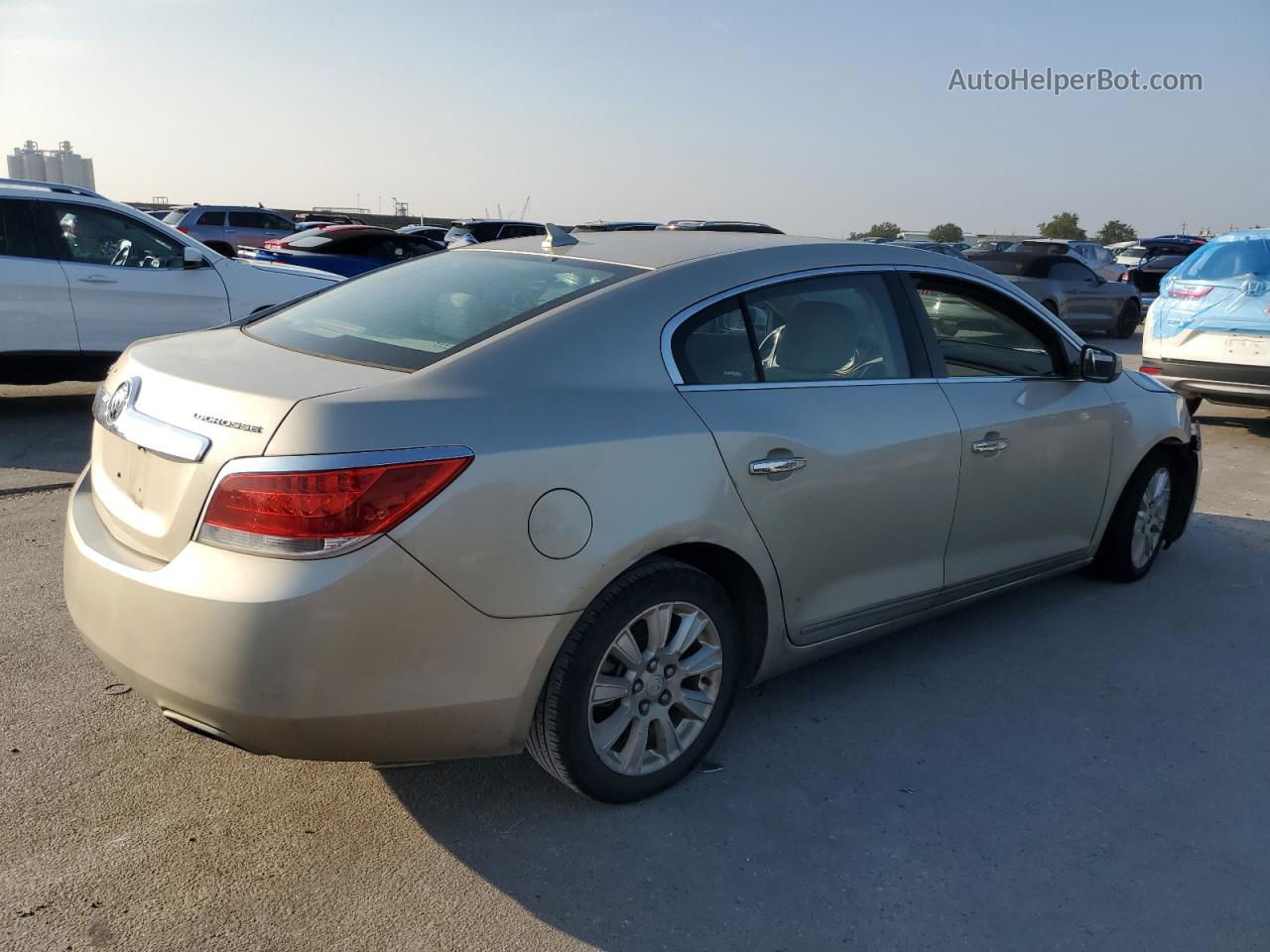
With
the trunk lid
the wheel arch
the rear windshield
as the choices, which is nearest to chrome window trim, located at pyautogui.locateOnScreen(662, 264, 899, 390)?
the rear windshield

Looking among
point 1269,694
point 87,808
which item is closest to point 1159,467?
point 1269,694

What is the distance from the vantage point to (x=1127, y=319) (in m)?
18.3

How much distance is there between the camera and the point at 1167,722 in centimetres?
397

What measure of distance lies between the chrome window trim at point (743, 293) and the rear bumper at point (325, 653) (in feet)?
2.69

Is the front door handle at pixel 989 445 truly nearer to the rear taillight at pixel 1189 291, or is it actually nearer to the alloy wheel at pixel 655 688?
the alloy wheel at pixel 655 688

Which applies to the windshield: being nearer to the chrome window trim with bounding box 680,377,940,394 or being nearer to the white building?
the chrome window trim with bounding box 680,377,940,394

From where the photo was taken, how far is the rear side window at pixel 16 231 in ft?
26.8

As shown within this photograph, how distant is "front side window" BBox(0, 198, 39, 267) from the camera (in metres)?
8.16

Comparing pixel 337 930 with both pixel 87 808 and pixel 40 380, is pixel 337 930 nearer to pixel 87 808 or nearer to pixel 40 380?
pixel 87 808

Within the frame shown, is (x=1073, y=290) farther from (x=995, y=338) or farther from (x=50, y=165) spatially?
(x=50, y=165)

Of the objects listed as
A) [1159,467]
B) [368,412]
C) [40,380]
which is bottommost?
[40,380]

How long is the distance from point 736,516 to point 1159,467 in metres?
2.96

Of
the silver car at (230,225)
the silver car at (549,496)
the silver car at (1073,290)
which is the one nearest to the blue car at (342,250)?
the silver car at (1073,290)

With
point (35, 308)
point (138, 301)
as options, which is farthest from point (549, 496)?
point (138, 301)
